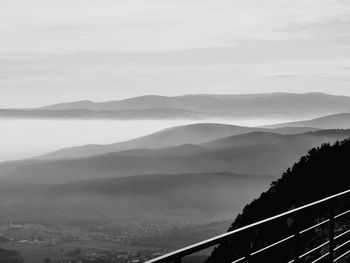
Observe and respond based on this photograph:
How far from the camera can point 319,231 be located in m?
30.1

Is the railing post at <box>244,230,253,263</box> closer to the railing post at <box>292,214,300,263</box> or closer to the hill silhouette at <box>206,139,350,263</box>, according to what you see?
the railing post at <box>292,214,300,263</box>

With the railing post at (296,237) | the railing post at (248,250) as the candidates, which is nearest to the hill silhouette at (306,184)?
the railing post at (296,237)

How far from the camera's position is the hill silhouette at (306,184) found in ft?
148

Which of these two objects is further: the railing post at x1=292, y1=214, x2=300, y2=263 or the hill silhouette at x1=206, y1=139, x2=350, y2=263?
the hill silhouette at x1=206, y1=139, x2=350, y2=263

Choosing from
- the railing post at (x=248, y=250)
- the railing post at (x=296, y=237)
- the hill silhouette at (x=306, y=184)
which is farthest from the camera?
the hill silhouette at (x=306, y=184)

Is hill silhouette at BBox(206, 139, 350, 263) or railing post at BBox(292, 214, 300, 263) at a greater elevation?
railing post at BBox(292, 214, 300, 263)

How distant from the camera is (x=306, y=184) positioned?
161 ft

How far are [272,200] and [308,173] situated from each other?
3915 mm

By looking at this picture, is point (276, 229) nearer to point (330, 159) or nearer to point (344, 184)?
point (344, 184)

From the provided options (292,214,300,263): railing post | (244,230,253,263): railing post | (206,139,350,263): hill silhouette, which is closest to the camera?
(244,230,253,263): railing post

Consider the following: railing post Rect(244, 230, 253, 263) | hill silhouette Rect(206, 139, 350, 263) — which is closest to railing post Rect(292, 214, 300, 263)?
railing post Rect(244, 230, 253, 263)

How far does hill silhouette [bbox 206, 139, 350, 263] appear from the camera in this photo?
45.0 m

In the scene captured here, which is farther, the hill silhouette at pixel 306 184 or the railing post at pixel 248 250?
the hill silhouette at pixel 306 184

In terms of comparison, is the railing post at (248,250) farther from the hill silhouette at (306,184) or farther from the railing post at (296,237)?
the hill silhouette at (306,184)
